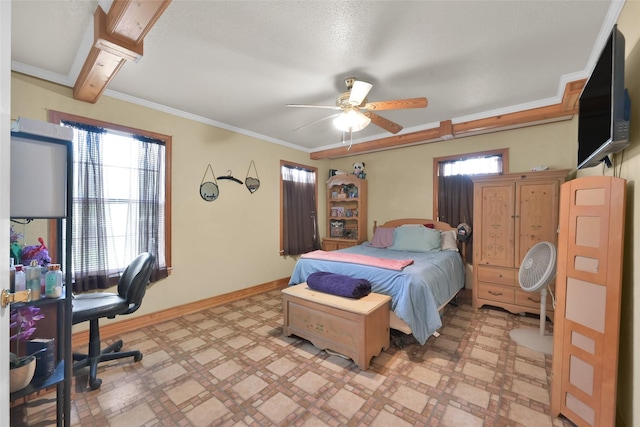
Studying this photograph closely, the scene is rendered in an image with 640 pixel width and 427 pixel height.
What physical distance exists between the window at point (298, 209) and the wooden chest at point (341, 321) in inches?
79.0

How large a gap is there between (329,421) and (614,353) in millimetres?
1554

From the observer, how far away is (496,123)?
10.3ft

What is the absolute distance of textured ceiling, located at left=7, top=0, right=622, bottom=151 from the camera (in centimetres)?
162

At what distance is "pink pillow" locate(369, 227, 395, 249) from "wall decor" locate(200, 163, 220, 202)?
2.45 m

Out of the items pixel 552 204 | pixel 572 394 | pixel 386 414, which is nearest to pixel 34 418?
pixel 386 414

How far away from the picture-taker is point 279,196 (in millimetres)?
4426

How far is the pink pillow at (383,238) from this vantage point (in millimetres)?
4059

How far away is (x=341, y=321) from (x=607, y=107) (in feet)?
7.02

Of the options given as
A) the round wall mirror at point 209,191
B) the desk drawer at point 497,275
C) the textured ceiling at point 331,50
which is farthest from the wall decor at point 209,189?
the desk drawer at point 497,275

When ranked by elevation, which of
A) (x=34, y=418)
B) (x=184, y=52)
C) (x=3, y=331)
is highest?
(x=184, y=52)

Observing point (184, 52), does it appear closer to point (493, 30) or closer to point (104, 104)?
point (104, 104)

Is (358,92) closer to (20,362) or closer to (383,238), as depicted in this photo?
(383,238)

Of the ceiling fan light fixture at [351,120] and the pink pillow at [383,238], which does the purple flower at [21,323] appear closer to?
the ceiling fan light fixture at [351,120]

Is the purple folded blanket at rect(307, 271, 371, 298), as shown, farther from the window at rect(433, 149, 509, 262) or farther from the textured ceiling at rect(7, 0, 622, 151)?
the window at rect(433, 149, 509, 262)
